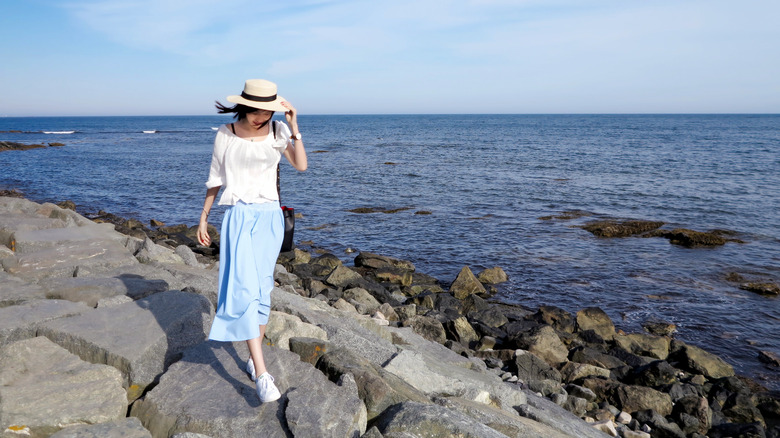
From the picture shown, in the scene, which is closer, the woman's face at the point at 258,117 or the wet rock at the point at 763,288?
the woman's face at the point at 258,117

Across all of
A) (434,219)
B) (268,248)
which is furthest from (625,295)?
(268,248)

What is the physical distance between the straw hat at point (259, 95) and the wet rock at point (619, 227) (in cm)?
1510

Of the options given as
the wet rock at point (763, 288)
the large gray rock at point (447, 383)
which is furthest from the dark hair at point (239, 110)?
the wet rock at point (763, 288)

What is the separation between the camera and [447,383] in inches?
198

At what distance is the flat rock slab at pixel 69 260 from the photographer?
6691 mm

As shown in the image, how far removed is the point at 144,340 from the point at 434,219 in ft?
50.0

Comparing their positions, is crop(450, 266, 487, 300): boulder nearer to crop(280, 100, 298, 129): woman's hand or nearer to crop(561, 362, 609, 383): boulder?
crop(561, 362, 609, 383): boulder

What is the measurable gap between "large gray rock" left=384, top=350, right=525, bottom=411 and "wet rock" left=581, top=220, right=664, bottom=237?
12.6 metres

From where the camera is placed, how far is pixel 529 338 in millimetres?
8359

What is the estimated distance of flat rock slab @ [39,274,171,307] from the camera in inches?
223

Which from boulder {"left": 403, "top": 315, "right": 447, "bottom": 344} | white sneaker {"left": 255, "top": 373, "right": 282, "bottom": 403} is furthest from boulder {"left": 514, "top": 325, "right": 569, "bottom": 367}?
white sneaker {"left": 255, "top": 373, "right": 282, "bottom": 403}

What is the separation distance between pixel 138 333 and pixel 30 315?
1138 mm

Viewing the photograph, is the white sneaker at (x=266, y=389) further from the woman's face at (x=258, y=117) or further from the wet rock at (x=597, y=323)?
the wet rock at (x=597, y=323)

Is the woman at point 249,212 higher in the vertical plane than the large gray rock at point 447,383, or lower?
higher
